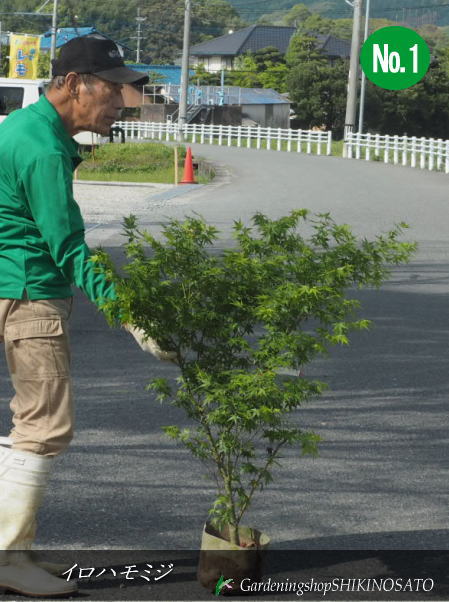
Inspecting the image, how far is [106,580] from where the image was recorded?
432 cm

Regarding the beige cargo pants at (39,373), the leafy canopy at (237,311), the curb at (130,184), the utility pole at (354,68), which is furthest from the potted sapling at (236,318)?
the utility pole at (354,68)

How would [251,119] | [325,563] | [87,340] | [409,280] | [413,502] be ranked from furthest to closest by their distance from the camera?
[251,119], [409,280], [87,340], [413,502], [325,563]

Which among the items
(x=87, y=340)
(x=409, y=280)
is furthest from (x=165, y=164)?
(x=87, y=340)

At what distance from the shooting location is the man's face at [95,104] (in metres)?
4.05

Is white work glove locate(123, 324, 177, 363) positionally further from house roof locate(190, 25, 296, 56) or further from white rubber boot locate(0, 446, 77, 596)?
house roof locate(190, 25, 296, 56)

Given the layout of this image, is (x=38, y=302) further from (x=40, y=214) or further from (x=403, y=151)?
→ (x=403, y=151)

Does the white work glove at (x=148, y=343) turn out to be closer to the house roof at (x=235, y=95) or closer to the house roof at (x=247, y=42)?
the house roof at (x=235, y=95)

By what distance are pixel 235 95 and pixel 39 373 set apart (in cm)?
9086

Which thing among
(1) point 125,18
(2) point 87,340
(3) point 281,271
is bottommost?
(2) point 87,340

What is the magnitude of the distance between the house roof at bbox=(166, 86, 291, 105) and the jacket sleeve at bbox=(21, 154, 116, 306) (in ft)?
277

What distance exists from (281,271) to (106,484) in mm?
1860

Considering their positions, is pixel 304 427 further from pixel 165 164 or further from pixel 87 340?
pixel 165 164

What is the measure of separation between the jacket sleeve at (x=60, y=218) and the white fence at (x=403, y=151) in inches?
1276

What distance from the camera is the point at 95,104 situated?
4.06m
